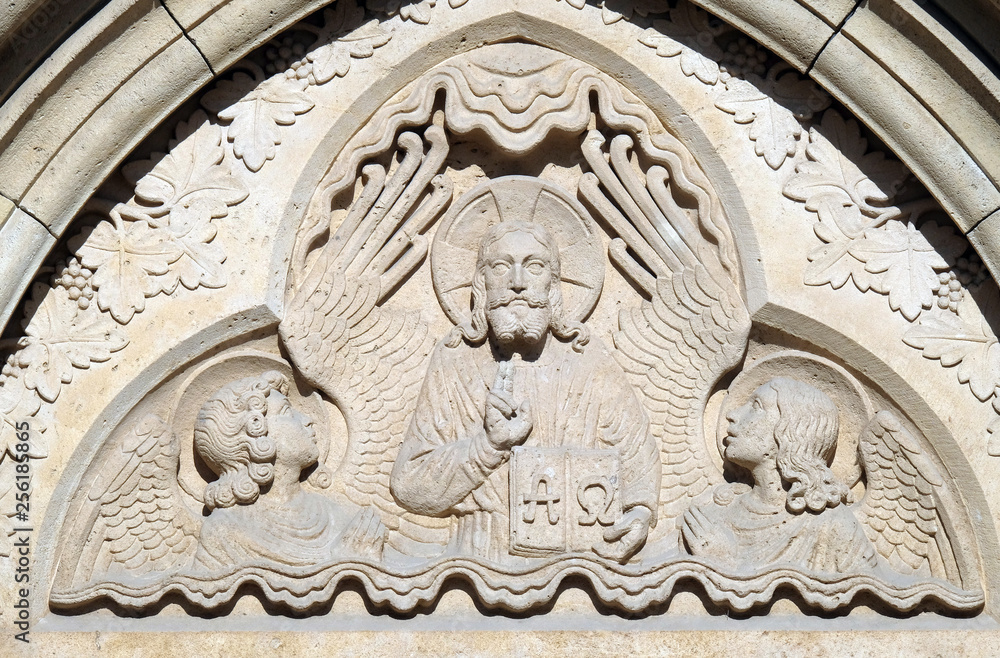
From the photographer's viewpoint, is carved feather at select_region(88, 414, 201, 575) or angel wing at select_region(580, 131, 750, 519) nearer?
carved feather at select_region(88, 414, 201, 575)

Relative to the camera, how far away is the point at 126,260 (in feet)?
16.2

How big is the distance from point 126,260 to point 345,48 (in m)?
1.13

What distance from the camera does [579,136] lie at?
17.0 feet

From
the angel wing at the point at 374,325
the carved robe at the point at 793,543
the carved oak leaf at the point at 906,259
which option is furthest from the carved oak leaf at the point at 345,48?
the carved robe at the point at 793,543

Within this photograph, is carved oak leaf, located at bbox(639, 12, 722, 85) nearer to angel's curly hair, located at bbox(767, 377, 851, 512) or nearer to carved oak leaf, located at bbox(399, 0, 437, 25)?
carved oak leaf, located at bbox(399, 0, 437, 25)

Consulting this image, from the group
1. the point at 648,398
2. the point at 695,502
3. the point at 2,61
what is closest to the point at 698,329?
the point at 648,398

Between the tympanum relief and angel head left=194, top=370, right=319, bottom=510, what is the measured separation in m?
0.01

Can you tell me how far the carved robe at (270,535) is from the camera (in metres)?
4.86

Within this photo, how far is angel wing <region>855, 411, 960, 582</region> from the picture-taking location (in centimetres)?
495

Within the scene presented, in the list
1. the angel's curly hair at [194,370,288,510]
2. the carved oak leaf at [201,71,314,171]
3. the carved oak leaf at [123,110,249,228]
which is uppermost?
the carved oak leaf at [201,71,314,171]

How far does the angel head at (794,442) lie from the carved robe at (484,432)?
A: 1.16ft

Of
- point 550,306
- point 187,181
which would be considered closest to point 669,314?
point 550,306

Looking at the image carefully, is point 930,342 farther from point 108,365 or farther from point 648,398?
point 108,365

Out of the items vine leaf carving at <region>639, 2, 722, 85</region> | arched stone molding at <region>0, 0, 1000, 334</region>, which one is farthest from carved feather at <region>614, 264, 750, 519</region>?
arched stone molding at <region>0, 0, 1000, 334</region>
